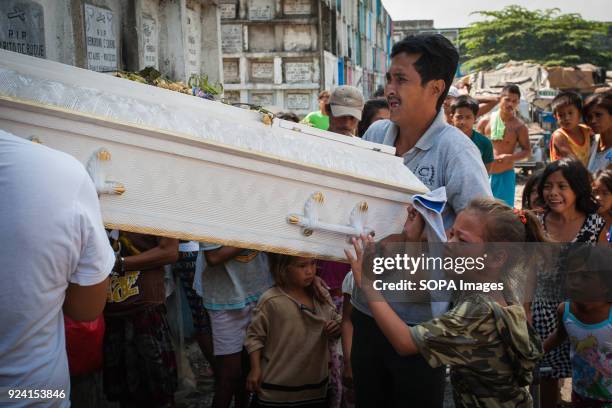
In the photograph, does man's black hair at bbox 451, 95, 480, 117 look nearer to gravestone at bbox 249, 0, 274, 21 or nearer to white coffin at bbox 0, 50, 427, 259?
white coffin at bbox 0, 50, 427, 259

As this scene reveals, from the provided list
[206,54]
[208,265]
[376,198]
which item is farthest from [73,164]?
[206,54]

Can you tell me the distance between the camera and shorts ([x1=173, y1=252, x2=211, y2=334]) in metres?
3.81

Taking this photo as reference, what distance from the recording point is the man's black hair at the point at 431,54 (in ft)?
7.57

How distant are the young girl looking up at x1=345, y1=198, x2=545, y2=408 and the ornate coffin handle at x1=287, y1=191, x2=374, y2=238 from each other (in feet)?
0.16

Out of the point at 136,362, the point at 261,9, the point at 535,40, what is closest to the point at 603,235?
the point at 136,362

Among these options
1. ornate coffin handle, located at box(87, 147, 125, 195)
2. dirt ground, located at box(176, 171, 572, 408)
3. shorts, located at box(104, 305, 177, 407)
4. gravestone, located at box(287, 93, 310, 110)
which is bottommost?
dirt ground, located at box(176, 171, 572, 408)

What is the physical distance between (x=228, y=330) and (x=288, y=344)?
52 cm

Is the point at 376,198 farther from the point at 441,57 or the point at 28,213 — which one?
the point at 28,213

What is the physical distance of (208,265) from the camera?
10.7 ft

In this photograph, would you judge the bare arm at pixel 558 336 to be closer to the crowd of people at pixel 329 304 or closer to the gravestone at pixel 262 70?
the crowd of people at pixel 329 304

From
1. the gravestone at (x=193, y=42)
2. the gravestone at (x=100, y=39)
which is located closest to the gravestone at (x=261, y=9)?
the gravestone at (x=193, y=42)

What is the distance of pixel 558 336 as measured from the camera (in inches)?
118

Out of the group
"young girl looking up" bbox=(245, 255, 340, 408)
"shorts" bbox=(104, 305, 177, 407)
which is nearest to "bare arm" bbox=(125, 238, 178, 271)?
"shorts" bbox=(104, 305, 177, 407)

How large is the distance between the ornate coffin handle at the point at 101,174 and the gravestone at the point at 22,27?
1.59 meters
